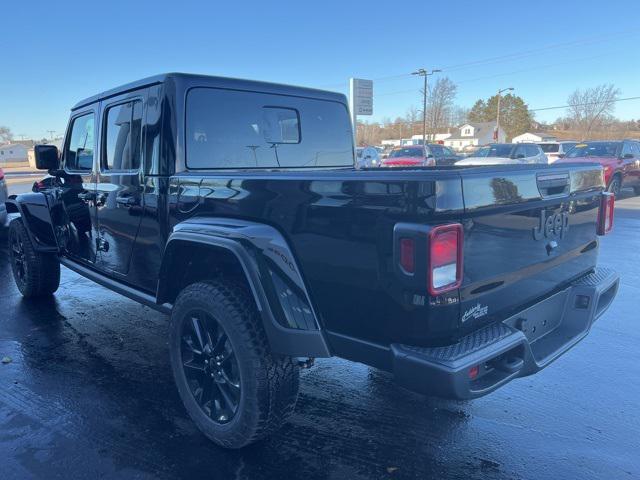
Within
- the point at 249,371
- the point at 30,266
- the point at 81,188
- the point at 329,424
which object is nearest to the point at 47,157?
the point at 81,188

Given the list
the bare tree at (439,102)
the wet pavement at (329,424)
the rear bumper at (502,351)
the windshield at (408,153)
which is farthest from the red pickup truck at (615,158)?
the bare tree at (439,102)

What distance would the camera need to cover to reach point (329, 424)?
2.99 metres

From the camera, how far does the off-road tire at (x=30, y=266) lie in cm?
507

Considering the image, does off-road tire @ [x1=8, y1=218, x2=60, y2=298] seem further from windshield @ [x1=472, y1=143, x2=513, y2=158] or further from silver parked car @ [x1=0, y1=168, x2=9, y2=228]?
windshield @ [x1=472, y1=143, x2=513, y2=158]

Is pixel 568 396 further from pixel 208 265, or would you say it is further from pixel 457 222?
pixel 208 265

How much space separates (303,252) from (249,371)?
660mm

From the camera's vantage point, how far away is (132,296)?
3467 millimetres

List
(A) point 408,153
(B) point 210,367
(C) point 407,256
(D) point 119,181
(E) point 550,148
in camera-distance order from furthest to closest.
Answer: (E) point 550,148, (A) point 408,153, (D) point 119,181, (B) point 210,367, (C) point 407,256

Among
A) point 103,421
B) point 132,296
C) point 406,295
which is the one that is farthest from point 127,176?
point 406,295

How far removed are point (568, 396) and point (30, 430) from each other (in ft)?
11.1

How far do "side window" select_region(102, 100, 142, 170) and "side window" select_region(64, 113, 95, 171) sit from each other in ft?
1.08

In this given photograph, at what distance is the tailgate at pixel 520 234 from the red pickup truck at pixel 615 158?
12948 millimetres

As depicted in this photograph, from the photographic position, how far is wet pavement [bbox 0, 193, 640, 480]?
2.57 m

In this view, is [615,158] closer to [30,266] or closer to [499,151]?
[499,151]
